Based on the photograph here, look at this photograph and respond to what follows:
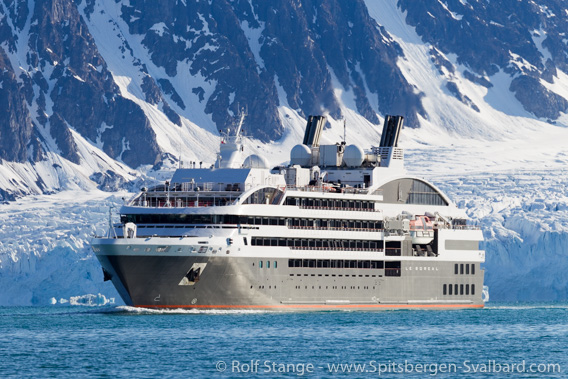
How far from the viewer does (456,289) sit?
105m

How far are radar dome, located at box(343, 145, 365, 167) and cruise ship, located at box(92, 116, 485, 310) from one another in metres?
0.07

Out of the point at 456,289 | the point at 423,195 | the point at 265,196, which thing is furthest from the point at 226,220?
the point at 456,289

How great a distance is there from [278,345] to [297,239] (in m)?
20.1

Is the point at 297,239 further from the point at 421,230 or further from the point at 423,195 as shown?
the point at 423,195

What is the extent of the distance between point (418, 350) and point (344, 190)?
26.5 metres

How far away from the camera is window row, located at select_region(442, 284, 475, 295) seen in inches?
4114

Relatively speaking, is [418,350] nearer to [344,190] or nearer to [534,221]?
[344,190]

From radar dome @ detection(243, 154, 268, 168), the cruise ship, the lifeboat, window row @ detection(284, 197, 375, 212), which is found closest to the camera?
the cruise ship

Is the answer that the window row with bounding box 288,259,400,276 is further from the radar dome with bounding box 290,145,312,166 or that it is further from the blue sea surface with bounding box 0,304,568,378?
the radar dome with bounding box 290,145,312,166

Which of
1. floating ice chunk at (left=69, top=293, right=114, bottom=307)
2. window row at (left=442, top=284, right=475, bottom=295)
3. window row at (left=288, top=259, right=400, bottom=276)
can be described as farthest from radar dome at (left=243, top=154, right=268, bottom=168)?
floating ice chunk at (left=69, top=293, right=114, bottom=307)

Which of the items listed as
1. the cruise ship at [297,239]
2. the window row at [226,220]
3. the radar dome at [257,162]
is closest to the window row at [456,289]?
the cruise ship at [297,239]

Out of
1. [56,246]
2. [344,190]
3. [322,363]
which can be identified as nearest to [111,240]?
[344,190]

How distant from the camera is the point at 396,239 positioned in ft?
330

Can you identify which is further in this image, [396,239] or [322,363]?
[396,239]
